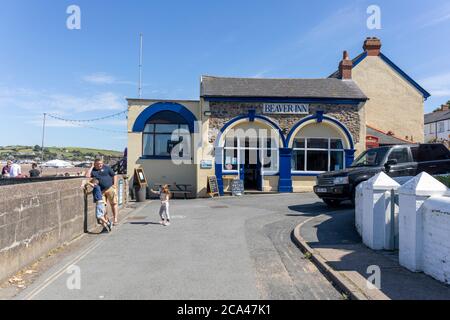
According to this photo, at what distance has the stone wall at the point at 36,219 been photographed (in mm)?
5891

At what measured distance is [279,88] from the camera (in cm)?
2091

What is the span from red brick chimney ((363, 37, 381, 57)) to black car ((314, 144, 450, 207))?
14.2 metres

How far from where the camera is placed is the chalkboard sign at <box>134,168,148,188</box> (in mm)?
18625

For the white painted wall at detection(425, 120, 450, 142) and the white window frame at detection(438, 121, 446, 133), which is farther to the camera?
the white window frame at detection(438, 121, 446, 133)

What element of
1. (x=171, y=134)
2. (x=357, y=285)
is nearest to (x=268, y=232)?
(x=357, y=285)

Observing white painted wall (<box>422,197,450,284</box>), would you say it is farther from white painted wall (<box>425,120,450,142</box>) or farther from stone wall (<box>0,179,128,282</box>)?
white painted wall (<box>425,120,450,142</box>)

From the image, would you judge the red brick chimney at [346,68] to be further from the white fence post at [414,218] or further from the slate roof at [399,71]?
the white fence post at [414,218]

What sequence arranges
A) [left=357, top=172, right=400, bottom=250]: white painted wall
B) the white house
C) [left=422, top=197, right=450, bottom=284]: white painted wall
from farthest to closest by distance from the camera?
the white house → [left=357, top=172, right=400, bottom=250]: white painted wall → [left=422, top=197, right=450, bottom=284]: white painted wall

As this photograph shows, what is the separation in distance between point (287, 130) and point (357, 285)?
15.2 m

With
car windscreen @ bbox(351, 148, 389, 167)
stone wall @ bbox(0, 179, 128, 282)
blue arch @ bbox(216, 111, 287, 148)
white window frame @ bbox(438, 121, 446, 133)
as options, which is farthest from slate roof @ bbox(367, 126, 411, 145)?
white window frame @ bbox(438, 121, 446, 133)

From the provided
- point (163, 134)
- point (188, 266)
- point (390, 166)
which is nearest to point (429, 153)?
point (390, 166)

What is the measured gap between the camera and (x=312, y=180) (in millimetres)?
19984
